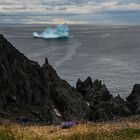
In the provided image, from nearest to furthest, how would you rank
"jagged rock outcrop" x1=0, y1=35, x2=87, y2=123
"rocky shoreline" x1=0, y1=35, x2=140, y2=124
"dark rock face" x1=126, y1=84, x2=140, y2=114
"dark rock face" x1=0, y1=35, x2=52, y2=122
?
1. "dark rock face" x1=0, y1=35, x2=52, y2=122
2. "jagged rock outcrop" x1=0, y1=35, x2=87, y2=123
3. "rocky shoreline" x1=0, y1=35, x2=140, y2=124
4. "dark rock face" x1=126, y1=84, x2=140, y2=114

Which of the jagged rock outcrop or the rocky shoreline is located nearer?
the jagged rock outcrop

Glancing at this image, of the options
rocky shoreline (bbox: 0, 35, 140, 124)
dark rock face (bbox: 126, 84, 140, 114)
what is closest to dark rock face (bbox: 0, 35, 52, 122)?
rocky shoreline (bbox: 0, 35, 140, 124)

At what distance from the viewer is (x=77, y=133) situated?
12.5 metres

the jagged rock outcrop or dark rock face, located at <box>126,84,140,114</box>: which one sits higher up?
the jagged rock outcrop

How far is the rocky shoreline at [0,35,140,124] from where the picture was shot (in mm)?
40531

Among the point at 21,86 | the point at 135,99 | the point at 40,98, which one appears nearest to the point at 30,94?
the point at 21,86

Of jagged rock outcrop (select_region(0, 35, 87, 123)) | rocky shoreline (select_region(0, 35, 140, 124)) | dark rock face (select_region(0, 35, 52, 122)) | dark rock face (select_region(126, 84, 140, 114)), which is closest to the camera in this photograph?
dark rock face (select_region(0, 35, 52, 122))

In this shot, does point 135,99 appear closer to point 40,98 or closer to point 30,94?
point 40,98

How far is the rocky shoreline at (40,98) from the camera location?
40.5 m

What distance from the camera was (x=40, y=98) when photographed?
4556 centimetres

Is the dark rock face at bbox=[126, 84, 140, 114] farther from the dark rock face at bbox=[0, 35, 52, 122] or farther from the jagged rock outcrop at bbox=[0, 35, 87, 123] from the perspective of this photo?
the dark rock face at bbox=[0, 35, 52, 122]

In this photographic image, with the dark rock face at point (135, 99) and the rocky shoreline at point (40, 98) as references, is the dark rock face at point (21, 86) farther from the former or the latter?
the dark rock face at point (135, 99)

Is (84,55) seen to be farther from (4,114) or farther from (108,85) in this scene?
(4,114)

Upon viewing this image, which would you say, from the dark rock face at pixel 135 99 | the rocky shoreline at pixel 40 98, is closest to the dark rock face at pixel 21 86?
the rocky shoreline at pixel 40 98
